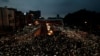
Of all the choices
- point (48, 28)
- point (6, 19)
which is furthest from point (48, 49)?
point (48, 28)

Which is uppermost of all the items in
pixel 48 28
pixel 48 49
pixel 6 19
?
pixel 48 49

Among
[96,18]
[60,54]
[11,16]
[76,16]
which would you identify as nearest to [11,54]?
[60,54]

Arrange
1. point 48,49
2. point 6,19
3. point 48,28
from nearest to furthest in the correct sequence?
point 48,49 < point 6,19 < point 48,28

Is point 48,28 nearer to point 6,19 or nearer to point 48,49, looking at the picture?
point 6,19

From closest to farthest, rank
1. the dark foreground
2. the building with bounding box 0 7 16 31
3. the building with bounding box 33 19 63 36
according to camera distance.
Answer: the dark foreground
the building with bounding box 0 7 16 31
the building with bounding box 33 19 63 36

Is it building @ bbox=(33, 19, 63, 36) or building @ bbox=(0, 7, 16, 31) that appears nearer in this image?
building @ bbox=(0, 7, 16, 31)

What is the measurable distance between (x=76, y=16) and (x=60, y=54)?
4821cm

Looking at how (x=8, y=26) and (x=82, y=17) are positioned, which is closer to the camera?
(x=8, y=26)

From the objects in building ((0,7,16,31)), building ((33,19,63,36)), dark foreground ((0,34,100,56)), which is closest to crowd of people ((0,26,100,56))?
dark foreground ((0,34,100,56))

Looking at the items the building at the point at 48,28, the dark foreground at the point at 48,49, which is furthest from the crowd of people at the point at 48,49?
the building at the point at 48,28

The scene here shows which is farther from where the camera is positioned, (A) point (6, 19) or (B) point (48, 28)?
(B) point (48, 28)

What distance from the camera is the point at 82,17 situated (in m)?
58.1

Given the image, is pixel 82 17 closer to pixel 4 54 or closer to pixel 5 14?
pixel 5 14

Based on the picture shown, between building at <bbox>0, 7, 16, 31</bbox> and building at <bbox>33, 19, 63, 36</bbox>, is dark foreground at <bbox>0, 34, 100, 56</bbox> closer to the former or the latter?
building at <bbox>0, 7, 16, 31</bbox>
